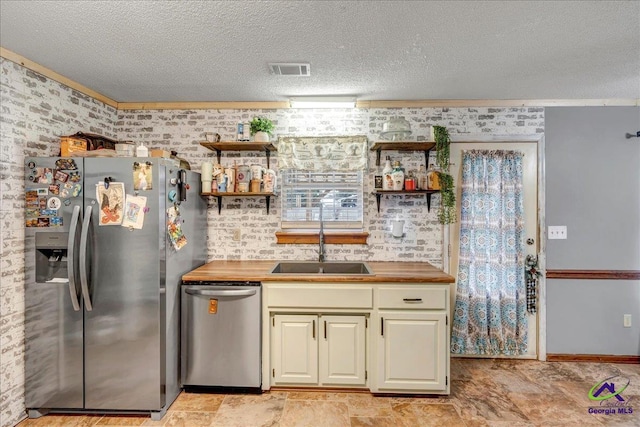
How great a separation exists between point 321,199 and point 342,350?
134 cm

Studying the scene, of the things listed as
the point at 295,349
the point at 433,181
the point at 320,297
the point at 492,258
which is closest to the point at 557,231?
the point at 492,258

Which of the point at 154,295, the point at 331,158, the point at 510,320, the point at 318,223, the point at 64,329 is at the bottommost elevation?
the point at 510,320

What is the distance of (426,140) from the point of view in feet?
9.82

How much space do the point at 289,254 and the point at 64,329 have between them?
1.73 meters

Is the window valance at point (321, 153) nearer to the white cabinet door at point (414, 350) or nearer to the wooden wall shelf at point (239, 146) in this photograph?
the wooden wall shelf at point (239, 146)

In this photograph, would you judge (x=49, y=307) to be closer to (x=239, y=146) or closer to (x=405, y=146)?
(x=239, y=146)

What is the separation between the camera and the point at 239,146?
290 centimetres

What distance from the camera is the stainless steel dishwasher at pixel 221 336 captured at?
7.77 feet

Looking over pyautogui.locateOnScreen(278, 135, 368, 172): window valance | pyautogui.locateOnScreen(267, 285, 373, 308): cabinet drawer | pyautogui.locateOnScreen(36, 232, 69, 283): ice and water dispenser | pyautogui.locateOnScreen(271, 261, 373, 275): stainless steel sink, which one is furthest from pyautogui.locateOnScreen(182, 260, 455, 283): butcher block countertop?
pyautogui.locateOnScreen(278, 135, 368, 172): window valance

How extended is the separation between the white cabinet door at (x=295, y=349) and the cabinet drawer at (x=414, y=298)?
1.83ft

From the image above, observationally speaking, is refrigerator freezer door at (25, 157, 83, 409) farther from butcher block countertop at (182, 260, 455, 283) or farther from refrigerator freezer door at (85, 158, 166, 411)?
butcher block countertop at (182, 260, 455, 283)

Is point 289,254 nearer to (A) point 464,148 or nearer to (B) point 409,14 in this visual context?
(A) point 464,148

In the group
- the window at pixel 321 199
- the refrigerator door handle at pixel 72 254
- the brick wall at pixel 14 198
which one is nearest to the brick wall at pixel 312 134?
the window at pixel 321 199

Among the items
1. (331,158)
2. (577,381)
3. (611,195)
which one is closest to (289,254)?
(331,158)
